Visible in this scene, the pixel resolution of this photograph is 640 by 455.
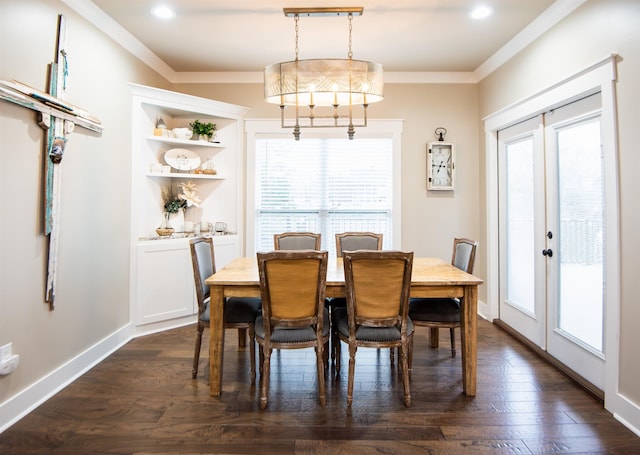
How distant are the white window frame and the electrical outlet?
2.36 metres

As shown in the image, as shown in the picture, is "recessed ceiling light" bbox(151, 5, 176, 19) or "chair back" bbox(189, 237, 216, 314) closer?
"chair back" bbox(189, 237, 216, 314)

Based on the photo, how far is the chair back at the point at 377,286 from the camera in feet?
6.99

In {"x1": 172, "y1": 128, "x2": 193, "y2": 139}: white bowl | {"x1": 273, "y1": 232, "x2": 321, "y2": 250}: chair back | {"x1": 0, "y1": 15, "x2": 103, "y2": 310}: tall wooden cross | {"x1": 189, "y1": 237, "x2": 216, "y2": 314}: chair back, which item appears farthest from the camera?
{"x1": 172, "y1": 128, "x2": 193, "y2": 139}: white bowl

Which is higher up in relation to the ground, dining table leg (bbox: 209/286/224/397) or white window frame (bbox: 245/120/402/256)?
white window frame (bbox: 245/120/402/256)

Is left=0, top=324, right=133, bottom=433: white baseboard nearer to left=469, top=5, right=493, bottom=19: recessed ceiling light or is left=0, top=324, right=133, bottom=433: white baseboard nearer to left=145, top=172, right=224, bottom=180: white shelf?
left=145, top=172, right=224, bottom=180: white shelf

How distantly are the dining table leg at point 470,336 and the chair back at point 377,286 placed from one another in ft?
1.44

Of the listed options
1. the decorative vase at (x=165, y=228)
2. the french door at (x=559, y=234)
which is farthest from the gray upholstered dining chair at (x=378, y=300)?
the decorative vase at (x=165, y=228)

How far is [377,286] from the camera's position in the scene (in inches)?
85.6

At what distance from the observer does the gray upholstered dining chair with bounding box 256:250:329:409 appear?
2117 millimetres

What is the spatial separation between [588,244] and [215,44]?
11.4 feet

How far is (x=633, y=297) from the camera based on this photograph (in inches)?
80.0

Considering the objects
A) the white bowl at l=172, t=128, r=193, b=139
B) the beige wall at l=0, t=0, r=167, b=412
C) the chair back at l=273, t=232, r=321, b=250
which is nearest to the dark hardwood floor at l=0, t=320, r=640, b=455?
the beige wall at l=0, t=0, r=167, b=412

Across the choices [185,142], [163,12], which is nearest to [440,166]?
[185,142]

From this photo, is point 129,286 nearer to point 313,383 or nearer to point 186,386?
point 186,386
